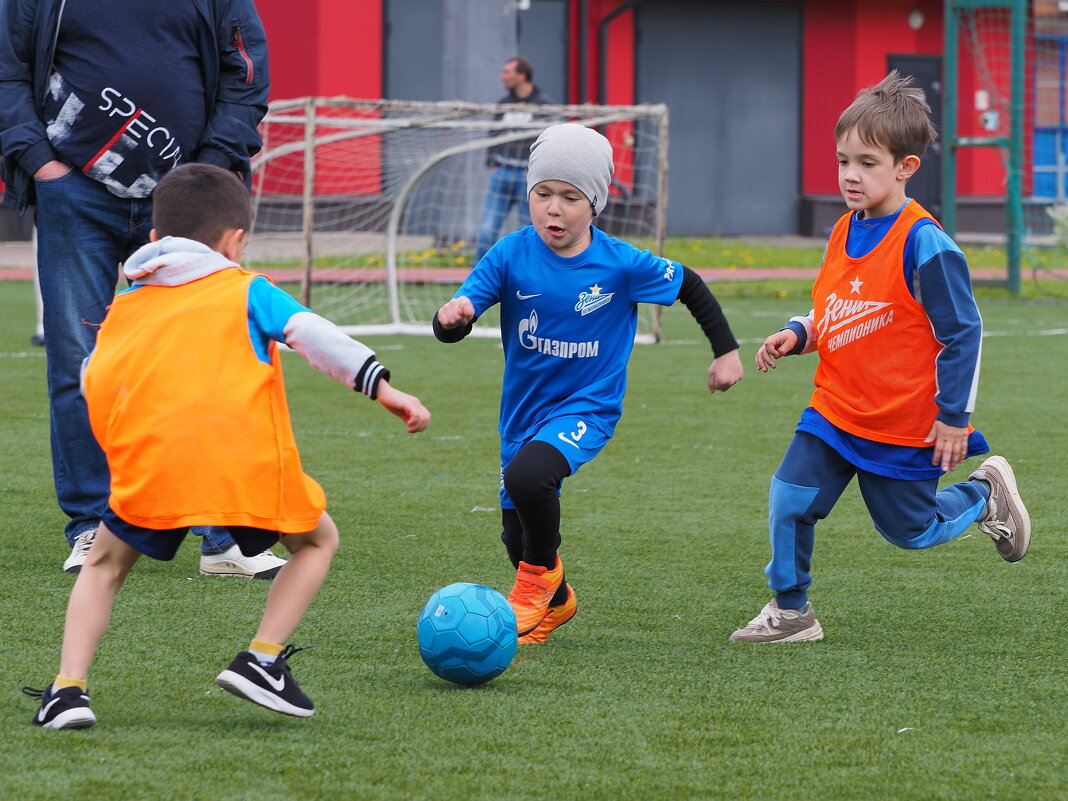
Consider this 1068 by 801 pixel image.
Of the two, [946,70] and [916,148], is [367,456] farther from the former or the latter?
[946,70]

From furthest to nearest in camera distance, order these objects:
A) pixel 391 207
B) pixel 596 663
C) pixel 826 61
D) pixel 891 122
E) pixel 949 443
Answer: pixel 826 61, pixel 391 207, pixel 891 122, pixel 949 443, pixel 596 663

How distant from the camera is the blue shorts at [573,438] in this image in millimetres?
4117

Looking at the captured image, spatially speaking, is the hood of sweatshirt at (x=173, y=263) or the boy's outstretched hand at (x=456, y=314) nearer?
the hood of sweatshirt at (x=173, y=263)

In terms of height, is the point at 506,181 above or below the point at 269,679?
above

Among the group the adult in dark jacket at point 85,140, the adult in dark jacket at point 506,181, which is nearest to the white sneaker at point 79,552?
the adult in dark jacket at point 85,140

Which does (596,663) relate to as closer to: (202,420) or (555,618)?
(555,618)

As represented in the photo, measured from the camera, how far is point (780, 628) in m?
4.14

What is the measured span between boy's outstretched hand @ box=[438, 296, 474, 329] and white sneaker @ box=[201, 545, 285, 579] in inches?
44.8

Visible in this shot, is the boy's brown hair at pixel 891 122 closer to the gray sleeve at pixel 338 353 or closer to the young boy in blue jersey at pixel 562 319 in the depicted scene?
the young boy in blue jersey at pixel 562 319

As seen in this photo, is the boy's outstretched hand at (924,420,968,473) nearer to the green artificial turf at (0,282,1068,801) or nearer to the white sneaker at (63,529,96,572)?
the green artificial turf at (0,282,1068,801)

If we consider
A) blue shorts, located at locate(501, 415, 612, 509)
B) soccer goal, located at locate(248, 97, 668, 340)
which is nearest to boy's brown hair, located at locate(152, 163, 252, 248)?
blue shorts, located at locate(501, 415, 612, 509)

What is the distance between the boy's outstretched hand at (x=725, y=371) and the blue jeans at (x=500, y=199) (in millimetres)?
10198

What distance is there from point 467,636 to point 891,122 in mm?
1695

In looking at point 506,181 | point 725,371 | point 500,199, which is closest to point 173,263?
point 725,371
